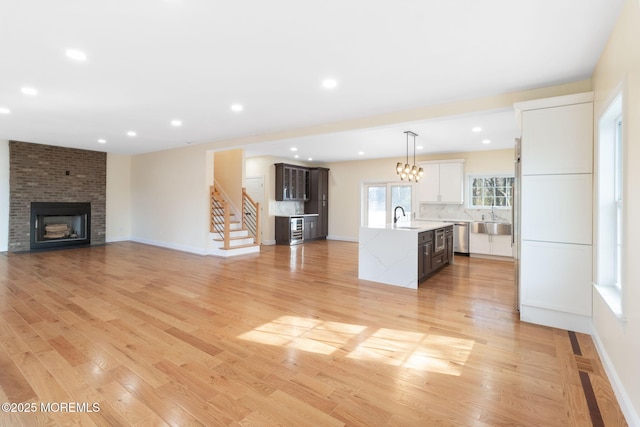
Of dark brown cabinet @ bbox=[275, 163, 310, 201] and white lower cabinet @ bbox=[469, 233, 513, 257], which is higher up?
dark brown cabinet @ bbox=[275, 163, 310, 201]

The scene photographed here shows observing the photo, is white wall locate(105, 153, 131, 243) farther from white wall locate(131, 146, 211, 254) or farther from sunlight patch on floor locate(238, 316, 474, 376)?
sunlight patch on floor locate(238, 316, 474, 376)

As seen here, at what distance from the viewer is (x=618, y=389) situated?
204 centimetres

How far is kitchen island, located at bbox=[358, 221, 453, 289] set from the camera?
4.61 meters

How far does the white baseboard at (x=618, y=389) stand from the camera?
1.75 meters

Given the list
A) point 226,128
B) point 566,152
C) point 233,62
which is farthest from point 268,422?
point 226,128

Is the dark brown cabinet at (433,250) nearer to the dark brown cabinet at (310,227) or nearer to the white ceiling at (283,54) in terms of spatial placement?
the white ceiling at (283,54)

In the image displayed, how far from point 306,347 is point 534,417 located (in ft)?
5.39

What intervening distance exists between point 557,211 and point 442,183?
5.03 metres

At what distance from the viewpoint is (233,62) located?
3027 mm

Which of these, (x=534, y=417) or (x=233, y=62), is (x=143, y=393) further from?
(x=233, y=62)

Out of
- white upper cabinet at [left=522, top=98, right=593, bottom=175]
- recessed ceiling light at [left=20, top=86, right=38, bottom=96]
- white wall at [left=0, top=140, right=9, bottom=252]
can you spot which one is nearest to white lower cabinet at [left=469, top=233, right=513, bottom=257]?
white upper cabinet at [left=522, top=98, right=593, bottom=175]

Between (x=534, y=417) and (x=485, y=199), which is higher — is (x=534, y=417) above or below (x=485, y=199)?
below

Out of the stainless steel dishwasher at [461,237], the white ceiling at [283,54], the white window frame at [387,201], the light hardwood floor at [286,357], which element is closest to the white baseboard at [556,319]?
the light hardwood floor at [286,357]

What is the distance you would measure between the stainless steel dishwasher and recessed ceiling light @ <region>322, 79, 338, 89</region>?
5.33 m
